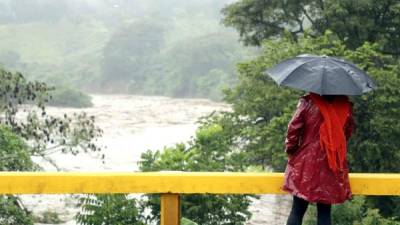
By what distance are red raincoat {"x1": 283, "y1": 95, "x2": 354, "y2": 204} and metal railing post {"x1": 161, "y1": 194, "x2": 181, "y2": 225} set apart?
0.58 metres

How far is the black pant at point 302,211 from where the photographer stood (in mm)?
3488

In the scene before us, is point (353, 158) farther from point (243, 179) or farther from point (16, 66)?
point (16, 66)

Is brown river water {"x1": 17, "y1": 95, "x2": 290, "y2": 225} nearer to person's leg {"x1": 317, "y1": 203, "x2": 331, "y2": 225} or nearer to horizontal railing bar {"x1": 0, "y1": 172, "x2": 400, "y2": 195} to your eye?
horizontal railing bar {"x1": 0, "y1": 172, "x2": 400, "y2": 195}

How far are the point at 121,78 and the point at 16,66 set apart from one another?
38.1 feet

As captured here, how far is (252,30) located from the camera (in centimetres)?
1809

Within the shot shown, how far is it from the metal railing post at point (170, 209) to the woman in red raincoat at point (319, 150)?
1.91 feet

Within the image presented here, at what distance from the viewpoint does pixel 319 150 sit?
335 cm

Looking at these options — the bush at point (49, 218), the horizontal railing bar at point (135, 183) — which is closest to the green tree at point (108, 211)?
the horizontal railing bar at point (135, 183)

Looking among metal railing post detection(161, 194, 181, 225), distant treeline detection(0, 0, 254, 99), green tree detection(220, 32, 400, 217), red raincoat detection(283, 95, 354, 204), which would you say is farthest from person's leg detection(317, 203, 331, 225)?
distant treeline detection(0, 0, 254, 99)

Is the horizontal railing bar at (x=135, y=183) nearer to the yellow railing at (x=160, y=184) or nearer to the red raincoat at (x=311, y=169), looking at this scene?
the yellow railing at (x=160, y=184)

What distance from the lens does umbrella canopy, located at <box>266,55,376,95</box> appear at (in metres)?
3.37

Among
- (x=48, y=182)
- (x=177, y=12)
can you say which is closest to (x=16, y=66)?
(x=177, y=12)

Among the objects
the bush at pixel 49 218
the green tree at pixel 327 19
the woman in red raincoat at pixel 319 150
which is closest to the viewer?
the woman in red raincoat at pixel 319 150

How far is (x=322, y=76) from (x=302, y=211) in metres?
0.75
